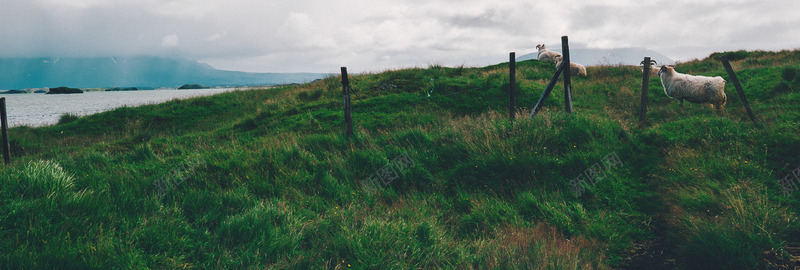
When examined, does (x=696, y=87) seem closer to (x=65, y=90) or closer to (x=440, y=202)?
(x=440, y=202)

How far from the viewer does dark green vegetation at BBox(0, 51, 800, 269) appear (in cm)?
395

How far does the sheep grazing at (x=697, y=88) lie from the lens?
1091 centimetres

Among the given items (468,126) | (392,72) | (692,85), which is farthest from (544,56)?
(468,126)

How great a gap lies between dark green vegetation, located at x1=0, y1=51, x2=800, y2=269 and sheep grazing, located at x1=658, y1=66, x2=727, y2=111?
1.70 ft

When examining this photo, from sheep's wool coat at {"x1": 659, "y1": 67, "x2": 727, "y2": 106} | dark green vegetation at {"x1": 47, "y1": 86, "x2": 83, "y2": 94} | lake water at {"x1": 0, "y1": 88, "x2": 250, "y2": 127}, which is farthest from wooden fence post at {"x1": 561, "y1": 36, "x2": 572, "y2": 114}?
dark green vegetation at {"x1": 47, "y1": 86, "x2": 83, "y2": 94}

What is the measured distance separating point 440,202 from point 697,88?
9.96m

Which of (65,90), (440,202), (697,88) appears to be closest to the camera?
(440,202)

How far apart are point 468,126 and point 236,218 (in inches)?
233

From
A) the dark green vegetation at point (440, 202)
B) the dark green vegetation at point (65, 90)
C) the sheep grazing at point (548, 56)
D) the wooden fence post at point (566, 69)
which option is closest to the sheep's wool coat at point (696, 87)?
the dark green vegetation at point (440, 202)

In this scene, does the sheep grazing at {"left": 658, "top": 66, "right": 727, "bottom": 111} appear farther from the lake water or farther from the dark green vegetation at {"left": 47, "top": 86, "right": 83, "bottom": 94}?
the dark green vegetation at {"left": 47, "top": 86, "right": 83, "bottom": 94}

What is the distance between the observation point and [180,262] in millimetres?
3807

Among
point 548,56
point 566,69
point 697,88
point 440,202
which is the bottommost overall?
point 440,202

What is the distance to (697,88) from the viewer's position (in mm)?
11180

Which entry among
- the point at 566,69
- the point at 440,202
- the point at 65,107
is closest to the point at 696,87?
the point at 566,69
